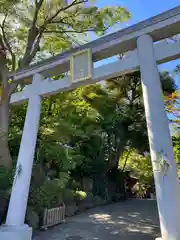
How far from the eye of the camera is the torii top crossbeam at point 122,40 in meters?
3.52

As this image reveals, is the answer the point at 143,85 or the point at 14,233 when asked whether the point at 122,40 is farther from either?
the point at 14,233

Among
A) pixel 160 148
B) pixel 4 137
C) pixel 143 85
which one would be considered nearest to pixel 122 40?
pixel 143 85

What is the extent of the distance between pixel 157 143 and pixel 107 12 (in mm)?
5931

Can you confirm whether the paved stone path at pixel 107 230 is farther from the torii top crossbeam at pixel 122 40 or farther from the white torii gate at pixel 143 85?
the torii top crossbeam at pixel 122 40

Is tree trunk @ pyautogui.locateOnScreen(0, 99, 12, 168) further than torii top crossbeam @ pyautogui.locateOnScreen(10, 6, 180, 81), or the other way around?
tree trunk @ pyautogui.locateOnScreen(0, 99, 12, 168)

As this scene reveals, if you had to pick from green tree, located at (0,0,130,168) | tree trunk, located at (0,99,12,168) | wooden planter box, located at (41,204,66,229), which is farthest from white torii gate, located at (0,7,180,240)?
green tree, located at (0,0,130,168)

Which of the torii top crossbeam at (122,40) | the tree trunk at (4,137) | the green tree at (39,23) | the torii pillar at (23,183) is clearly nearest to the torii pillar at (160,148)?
the torii top crossbeam at (122,40)

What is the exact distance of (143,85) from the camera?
3.44 meters

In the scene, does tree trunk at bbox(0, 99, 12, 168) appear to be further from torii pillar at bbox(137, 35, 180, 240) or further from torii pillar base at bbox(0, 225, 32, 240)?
torii pillar at bbox(137, 35, 180, 240)

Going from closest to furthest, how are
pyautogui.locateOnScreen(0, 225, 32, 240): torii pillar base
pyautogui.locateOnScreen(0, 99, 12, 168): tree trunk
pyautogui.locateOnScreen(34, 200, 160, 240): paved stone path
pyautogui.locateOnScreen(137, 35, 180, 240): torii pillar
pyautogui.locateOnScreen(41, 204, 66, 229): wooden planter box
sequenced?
1. pyautogui.locateOnScreen(137, 35, 180, 240): torii pillar
2. pyautogui.locateOnScreen(0, 225, 32, 240): torii pillar base
3. pyautogui.locateOnScreen(34, 200, 160, 240): paved stone path
4. pyautogui.locateOnScreen(0, 99, 12, 168): tree trunk
5. pyautogui.locateOnScreen(41, 204, 66, 229): wooden planter box

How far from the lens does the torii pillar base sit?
12.3 feet

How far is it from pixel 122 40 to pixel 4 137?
149 inches

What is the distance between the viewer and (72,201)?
772cm

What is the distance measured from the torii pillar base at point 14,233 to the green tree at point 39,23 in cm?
321
